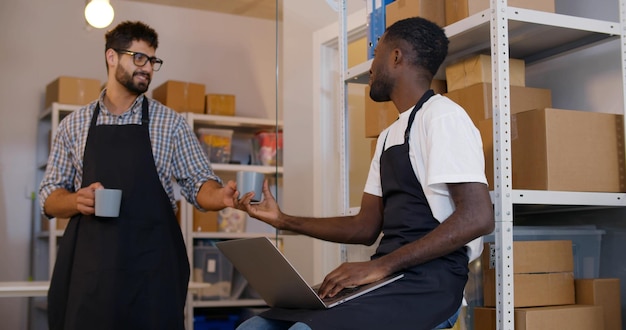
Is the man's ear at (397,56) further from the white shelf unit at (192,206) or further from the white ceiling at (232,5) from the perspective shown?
the white ceiling at (232,5)

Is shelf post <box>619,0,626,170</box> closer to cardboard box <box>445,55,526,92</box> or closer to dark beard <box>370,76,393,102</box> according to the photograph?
cardboard box <box>445,55,526,92</box>

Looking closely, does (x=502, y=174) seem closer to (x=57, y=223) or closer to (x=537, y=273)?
(x=537, y=273)

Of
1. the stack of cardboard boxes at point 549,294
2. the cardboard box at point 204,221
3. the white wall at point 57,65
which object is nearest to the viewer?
the stack of cardboard boxes at point 549,294

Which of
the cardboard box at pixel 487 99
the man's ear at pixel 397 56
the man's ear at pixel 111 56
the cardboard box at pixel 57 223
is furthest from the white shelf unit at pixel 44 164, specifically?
the man's ear at pixel 397 56

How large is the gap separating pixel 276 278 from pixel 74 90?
151 inches

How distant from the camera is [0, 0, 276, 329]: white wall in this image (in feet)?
18.2

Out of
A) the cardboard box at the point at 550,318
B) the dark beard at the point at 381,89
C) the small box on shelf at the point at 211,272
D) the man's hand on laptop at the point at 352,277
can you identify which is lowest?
the small box on shelf at the point at 211,272

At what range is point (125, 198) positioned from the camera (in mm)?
2473

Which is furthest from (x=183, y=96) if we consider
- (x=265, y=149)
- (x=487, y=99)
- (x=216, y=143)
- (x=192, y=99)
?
(x=487, y=99)

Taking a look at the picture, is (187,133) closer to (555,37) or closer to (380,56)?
(380,56)

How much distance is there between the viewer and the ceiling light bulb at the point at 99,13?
438 centimetres

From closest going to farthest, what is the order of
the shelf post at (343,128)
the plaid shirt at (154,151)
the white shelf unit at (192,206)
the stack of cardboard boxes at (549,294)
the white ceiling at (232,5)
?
the stack of cardboard boxes at (549,294), the plaid shirt at (154,151), the shelf post at (343,128), the white shelf unit at (192,206), the white ceiling at (232,5)

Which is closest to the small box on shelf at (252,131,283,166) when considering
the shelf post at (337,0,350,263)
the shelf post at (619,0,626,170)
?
the shelf post at (337,0,350,263)

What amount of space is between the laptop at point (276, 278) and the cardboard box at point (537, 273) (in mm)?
461
